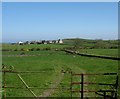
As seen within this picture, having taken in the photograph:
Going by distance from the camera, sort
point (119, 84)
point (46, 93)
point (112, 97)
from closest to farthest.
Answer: point (112, 97)
point (119, 84)
point (46, 93)

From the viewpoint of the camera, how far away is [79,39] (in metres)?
155

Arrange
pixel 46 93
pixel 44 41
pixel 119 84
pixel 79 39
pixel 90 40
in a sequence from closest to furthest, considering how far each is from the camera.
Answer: pixel 119 84 < pixel 46 93 < pixel 79 39 < pixel 90 40 < pixel 44 41

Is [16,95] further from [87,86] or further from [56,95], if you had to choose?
[87,86]

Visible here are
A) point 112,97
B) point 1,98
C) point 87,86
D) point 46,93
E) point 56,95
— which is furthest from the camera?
point 87,86

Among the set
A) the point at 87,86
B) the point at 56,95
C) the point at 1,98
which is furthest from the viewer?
the point at 87,86

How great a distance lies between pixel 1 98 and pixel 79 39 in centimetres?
14237

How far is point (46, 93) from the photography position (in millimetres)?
16125

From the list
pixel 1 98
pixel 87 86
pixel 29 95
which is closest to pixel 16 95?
pixel 29 95

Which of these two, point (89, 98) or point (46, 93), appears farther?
point (46, 93)

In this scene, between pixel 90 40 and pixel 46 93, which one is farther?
pixel 90 40

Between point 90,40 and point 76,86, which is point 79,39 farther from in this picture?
point 76,86

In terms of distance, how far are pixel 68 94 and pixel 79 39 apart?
14026 centimetres

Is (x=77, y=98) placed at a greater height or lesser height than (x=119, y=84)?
lesser

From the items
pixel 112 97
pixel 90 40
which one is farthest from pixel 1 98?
pixel 90 40
